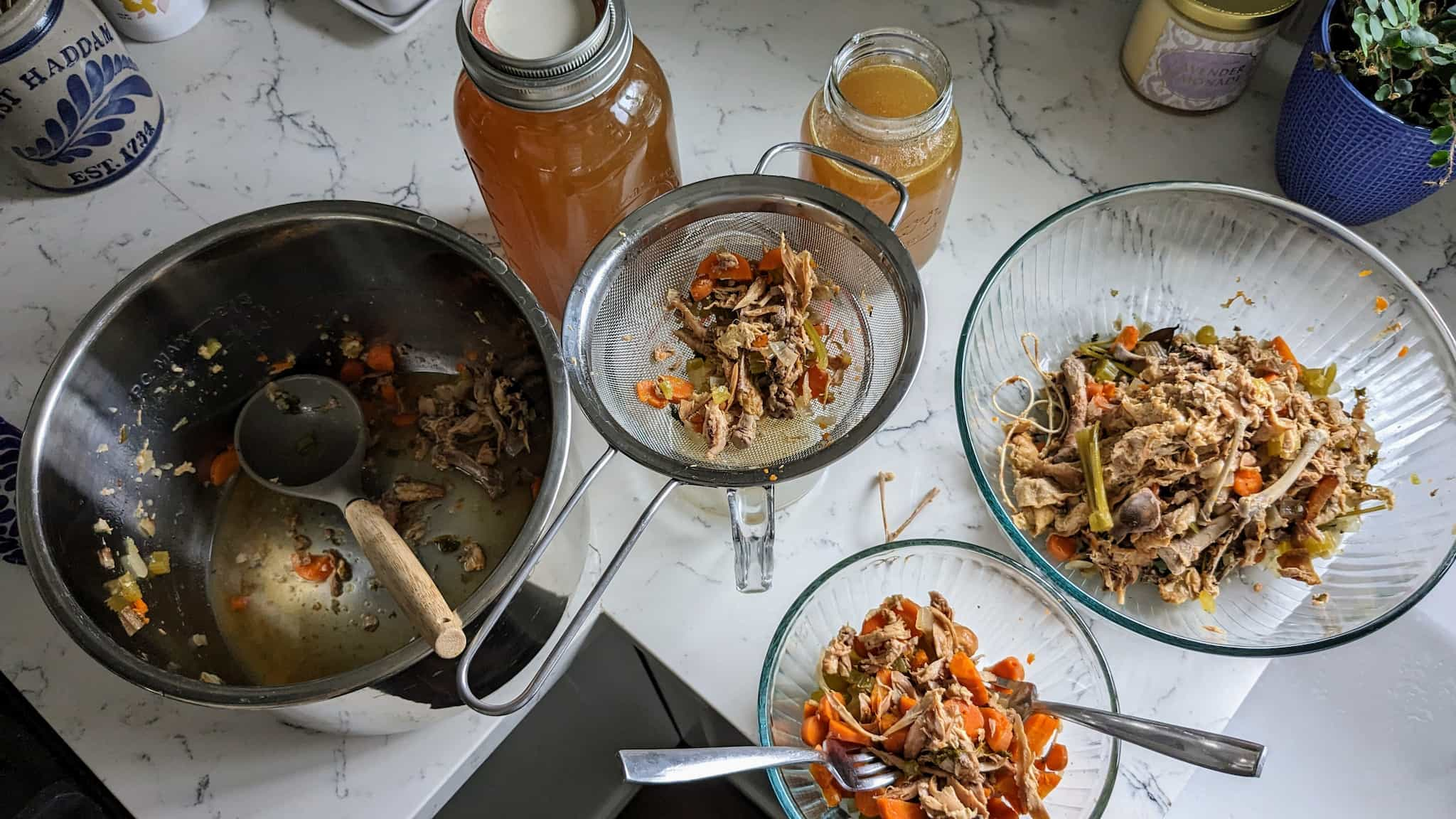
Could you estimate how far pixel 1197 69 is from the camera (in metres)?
1.22

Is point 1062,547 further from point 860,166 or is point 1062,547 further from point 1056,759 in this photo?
point 860,166

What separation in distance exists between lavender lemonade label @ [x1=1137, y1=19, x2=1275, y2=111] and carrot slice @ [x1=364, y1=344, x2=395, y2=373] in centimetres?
109

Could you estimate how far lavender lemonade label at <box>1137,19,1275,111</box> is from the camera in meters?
1.17

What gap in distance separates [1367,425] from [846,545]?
63cm

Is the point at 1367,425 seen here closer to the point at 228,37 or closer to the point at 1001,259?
the point at 1001,259

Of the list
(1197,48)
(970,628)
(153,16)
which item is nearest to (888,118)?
(1197,48)

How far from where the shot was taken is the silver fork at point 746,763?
0.87 m

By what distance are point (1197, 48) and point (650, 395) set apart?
830 millimetres

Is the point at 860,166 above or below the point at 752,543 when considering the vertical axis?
above

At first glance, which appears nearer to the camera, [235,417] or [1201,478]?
[1201,478]

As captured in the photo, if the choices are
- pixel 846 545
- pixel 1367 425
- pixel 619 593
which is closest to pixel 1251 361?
pixel 1367 425

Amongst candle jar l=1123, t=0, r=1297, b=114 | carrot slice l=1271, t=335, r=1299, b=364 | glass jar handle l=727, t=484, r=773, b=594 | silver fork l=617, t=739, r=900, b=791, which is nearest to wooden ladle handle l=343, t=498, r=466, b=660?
silver fork l=617, t=739, r=900, b=791

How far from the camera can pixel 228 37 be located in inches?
56.2

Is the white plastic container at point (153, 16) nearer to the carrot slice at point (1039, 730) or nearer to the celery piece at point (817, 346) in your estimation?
the celery piece at point (817, 346)
